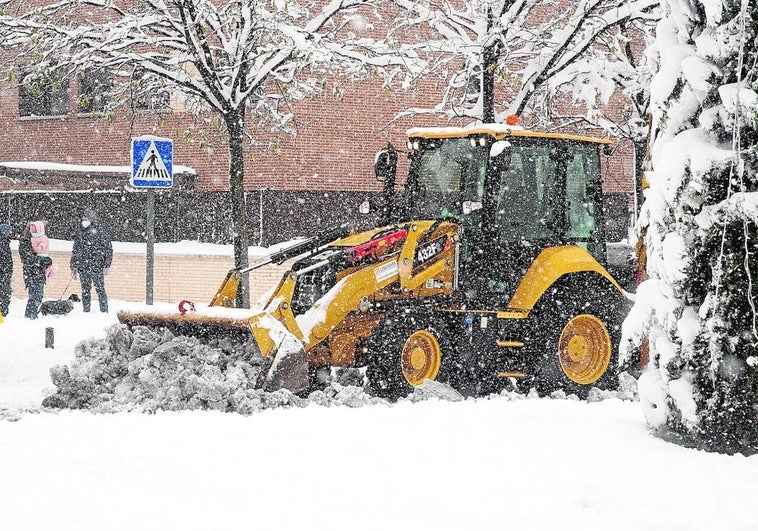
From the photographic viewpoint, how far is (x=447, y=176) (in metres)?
10.6

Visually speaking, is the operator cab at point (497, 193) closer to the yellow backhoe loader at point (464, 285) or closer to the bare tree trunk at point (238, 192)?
the yellow backhoe loader at point (464, 285)

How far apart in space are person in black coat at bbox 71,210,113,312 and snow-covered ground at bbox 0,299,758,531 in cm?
1040

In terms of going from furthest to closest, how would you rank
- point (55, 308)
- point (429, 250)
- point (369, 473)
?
point (55, 308), point (429, 250), point (369, 473)

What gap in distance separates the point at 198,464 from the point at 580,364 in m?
5.56

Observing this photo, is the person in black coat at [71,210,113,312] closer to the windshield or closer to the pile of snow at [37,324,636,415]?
the pile of snow at [37,324,636,415]

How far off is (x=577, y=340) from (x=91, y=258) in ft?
33.8

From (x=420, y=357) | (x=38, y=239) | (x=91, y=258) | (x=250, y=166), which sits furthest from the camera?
(x=250, y=166)

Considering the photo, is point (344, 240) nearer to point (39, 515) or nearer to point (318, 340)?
point (318, 340)

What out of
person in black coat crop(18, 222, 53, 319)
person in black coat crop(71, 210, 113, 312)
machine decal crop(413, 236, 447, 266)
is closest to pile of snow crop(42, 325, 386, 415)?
machine decal crop(413, 236, 447, 266)

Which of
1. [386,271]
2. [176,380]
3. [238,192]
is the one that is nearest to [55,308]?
[238,192]

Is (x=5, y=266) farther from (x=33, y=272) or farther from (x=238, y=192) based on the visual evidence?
(x=238, y=192)

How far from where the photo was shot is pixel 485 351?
33.8 ft

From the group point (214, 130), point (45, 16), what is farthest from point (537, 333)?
point (214, 130)

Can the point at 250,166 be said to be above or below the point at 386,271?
above
